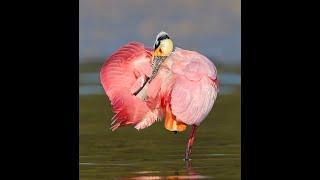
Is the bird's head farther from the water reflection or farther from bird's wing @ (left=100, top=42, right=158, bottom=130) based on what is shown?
the water reflection

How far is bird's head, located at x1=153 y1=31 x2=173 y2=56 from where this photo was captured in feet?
22.5

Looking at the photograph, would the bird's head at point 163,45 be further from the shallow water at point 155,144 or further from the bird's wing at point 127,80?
the shallow water at point 155,144

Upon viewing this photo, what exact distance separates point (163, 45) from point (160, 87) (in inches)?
8.4

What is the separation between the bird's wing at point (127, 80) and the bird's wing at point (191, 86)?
0.15 m

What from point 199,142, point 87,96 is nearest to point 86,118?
point 87,96

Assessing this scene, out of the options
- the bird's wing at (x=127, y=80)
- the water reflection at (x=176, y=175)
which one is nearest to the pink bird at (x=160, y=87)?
the bird's wing at (x=127, y=80)

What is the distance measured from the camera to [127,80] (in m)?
6.96

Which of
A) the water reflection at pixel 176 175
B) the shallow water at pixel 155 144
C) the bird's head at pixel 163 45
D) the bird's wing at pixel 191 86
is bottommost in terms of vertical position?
the water reflection at pixel 176 175

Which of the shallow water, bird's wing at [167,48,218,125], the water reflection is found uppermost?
bird's wing at [167,48,218,125]

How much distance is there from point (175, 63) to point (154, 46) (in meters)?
0.13

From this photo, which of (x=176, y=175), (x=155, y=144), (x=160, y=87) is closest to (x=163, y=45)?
(x=160, y=87)

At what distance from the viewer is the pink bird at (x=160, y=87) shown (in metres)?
6.90

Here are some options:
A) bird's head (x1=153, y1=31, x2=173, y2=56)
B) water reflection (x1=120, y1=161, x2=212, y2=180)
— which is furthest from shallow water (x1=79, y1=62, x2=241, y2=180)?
bird's head (x1=153, y1=31, x2=173, y2=56)

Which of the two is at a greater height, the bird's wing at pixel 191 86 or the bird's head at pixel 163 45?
the bird's head at pixel 163 45
